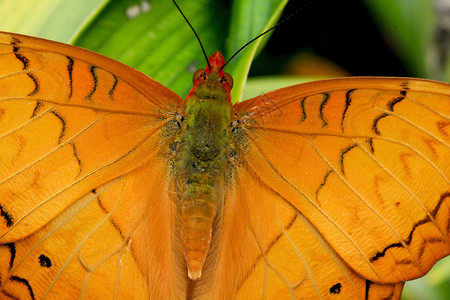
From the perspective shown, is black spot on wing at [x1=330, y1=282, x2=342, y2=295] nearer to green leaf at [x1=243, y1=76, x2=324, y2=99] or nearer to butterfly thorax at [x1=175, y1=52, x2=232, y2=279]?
butterfly thorax at [x1=175, y1=52, x2=232, y2=279]

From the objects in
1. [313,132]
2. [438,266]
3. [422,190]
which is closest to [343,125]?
[313,132]

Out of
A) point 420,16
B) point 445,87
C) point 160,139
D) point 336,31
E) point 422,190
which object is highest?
point 336,31

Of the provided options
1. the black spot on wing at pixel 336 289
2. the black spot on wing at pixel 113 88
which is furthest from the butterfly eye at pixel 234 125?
the black spot on wing at pixel 336 289

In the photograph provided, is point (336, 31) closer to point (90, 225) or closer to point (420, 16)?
point (420, 16)

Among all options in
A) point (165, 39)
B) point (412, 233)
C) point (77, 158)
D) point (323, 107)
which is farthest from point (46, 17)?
point (412, 233)

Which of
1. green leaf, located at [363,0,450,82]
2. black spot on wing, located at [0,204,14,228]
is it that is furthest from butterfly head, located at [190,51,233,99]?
green leaf, located at [363,0,450,82]

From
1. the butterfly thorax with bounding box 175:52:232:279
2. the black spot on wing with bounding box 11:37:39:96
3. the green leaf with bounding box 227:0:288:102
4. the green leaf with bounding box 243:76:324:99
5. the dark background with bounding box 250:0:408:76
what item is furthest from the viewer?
the dark background with bounding box 250:0:408:76
